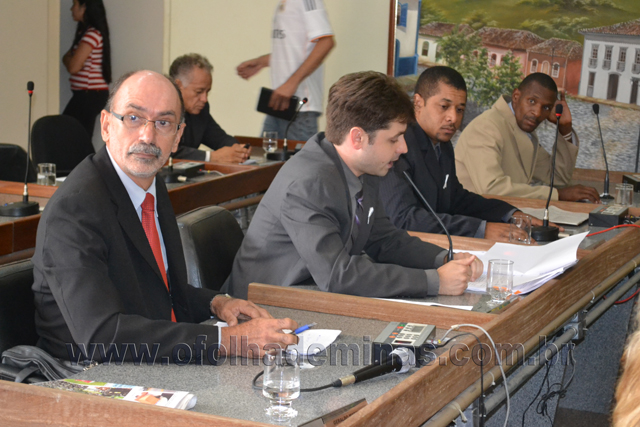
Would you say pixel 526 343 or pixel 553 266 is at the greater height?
pixel 553 266

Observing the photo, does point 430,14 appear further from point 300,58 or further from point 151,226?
point 151,226

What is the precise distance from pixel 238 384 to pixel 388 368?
254 mm

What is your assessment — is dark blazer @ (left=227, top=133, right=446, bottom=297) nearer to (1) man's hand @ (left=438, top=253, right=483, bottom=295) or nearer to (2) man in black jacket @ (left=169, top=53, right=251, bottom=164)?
(1) man's hand @ (left=438, top=253, right=483, bottom=295)

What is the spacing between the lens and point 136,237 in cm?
154

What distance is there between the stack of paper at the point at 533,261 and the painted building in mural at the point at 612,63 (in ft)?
12.0

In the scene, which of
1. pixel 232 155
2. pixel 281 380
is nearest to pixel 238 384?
pixel 281 380

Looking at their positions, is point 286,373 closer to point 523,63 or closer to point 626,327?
point 626,327

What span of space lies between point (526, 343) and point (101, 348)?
0.90 meters

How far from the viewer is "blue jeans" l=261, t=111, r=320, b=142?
5250mm

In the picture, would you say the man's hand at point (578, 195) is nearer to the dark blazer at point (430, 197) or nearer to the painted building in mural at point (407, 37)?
the dark blazer at point (430, 197)

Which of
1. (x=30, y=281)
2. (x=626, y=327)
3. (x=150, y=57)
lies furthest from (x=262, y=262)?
(x=150, y=57)

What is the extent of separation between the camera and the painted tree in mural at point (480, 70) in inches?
212

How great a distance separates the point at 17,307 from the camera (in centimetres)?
149

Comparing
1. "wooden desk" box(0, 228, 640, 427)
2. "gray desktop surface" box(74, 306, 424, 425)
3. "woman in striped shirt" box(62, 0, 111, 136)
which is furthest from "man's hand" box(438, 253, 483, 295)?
"woman in striped shirt" box(62, 0, 111, 136)
